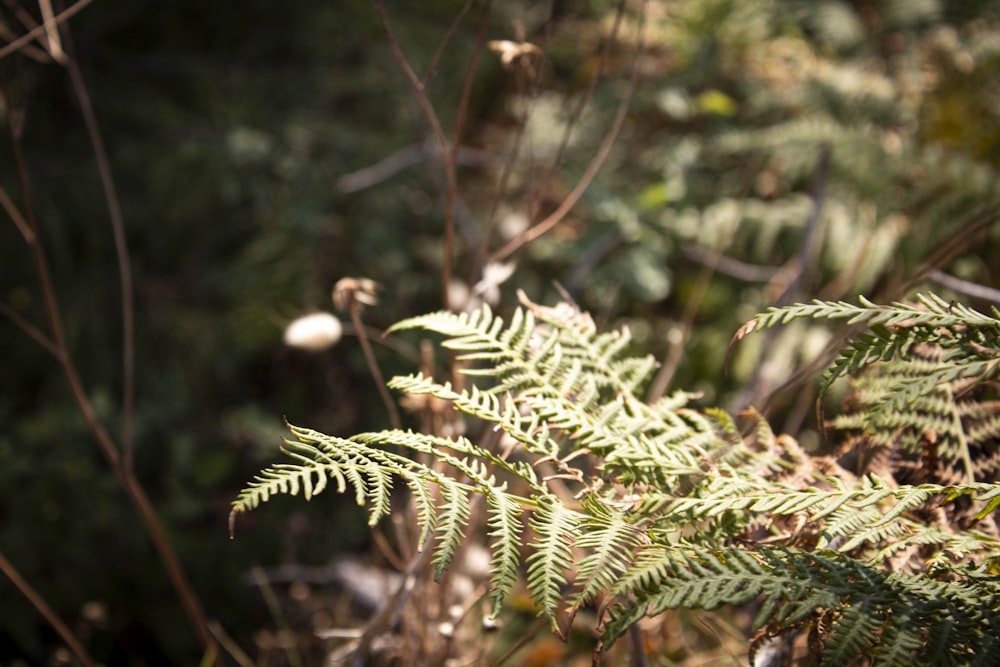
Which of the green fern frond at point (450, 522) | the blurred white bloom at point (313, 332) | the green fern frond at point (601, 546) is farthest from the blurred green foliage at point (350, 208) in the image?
the green fern frond at point (450, 522)

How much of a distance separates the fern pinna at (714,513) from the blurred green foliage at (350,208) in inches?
27.1

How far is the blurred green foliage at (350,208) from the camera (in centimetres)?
163

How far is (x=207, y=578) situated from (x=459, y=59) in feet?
4.92

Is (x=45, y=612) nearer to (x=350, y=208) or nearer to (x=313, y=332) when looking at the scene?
(x=313, y=332)

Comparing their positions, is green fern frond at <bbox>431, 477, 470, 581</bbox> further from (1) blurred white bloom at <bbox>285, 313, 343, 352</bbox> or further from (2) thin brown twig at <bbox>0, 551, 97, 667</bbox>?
(2) thin brown twig at <bbox>0, 551, 97, 667</bbox>

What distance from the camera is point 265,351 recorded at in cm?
215

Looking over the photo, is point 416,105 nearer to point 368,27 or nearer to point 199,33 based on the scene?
point 368,27

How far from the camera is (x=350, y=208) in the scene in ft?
6.13

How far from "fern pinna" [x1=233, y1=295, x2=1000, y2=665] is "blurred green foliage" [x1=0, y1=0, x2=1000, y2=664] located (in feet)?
2.26

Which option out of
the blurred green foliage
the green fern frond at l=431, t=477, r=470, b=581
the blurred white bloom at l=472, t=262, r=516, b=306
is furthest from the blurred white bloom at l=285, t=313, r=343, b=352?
the blurred green foliage

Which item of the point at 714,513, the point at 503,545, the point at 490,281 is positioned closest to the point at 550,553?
the point at 503,545

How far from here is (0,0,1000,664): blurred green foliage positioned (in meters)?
1.63

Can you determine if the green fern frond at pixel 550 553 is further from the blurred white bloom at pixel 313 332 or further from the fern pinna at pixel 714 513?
the blurred white bloom at pixel 313 332

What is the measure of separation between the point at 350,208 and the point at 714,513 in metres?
1.44
